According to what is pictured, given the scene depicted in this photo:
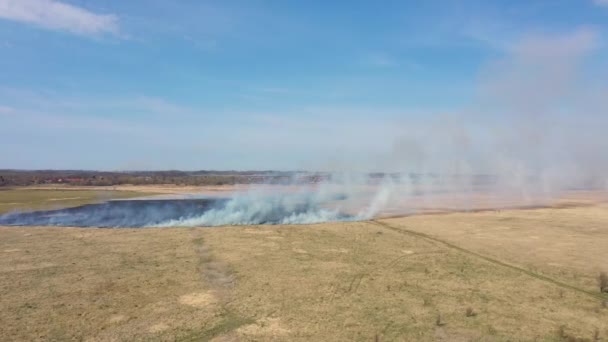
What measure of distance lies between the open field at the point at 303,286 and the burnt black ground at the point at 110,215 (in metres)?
16.0

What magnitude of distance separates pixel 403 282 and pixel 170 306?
13.0 m

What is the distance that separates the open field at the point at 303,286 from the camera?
18766 millimetres

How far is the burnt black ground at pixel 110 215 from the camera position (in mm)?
58522

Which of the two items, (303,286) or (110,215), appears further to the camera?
(110,215)

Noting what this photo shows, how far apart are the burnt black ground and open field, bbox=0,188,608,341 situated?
16.0 metres

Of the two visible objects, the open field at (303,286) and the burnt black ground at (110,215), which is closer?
the open field at (303,286)

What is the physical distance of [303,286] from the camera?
25.0 m

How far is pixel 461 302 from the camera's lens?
879 inches

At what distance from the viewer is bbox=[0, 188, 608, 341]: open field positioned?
1877cm

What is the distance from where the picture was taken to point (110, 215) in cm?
6806

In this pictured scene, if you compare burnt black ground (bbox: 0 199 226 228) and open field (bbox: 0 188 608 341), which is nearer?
open field (bbox: 0 188 608 341)

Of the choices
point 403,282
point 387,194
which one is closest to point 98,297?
point 403,282

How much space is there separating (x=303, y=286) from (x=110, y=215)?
52.2 meters

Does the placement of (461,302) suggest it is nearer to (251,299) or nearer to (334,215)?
(251,299)
